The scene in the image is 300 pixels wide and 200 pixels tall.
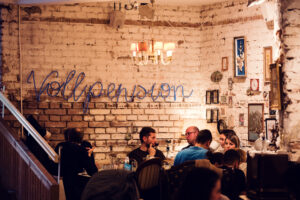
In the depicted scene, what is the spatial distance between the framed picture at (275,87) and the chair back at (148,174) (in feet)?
5.17

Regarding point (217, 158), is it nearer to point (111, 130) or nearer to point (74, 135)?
point (74, 135)

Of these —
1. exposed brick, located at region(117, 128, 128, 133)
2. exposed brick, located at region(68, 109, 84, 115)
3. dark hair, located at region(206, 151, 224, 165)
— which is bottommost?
dark hair, located at region(206, 151, 224, 165)

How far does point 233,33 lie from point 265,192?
362 centimetres

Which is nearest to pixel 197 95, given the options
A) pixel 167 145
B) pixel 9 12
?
pixel 167 145

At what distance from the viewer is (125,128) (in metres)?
7.00

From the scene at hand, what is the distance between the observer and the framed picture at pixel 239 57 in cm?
655

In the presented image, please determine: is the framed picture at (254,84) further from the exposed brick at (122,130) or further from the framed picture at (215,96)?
the exposed brick at (122,130)

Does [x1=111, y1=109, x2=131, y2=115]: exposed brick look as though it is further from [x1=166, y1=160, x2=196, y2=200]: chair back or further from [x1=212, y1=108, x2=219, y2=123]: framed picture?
[x1=166, y1=160, x2=196, y2=200]: chair back

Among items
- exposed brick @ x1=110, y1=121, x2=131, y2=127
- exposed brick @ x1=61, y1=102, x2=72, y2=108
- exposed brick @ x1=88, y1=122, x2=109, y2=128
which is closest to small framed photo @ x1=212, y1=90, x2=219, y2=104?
exposed brick @ x1=110, y1=121, x2=131, y2=127

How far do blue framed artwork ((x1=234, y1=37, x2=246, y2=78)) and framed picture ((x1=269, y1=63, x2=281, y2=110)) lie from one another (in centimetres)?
168

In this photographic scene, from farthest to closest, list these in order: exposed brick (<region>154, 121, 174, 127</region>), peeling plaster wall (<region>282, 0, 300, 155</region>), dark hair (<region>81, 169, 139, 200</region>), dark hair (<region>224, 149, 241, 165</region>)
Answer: exposed brick (<region>154, 121, 174, 127</region>), peeling plaster wall (<region>282, 0, 300, 155</region>), dark hair (<region>224, 149, 241, 165</region>), dark hair (<region>81, 169, 139, 200</region>)

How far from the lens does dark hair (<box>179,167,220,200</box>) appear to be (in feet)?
7.63

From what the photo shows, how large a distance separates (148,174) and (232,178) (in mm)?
1046

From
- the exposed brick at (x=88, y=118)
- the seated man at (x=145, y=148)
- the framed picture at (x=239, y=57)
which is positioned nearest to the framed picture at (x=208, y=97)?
the framed picture at (x=239, y=57)
